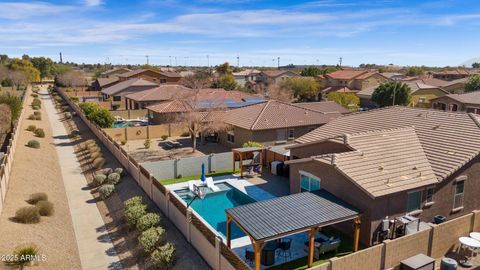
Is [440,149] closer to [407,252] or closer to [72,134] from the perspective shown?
[407,252]

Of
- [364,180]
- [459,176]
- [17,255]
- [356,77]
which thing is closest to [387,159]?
[364,180]

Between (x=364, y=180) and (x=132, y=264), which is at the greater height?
(x=364, y=180)

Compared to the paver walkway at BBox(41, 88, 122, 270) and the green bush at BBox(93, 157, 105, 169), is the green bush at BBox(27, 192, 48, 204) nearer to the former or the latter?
the paver walkway at BBox(41, 88, 122, 270)

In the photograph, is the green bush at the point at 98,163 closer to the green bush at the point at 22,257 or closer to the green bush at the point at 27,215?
the green bush at the point at 27,215

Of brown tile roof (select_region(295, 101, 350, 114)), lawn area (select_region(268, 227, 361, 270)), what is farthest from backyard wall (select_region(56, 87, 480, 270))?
brown tile roof (select_region(295, 101, 350, 114))

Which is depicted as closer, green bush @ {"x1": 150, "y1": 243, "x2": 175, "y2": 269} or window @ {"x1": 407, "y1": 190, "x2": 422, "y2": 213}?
green bush @ {"x1": 150, "y1": 243, "x2": 175, "y2": 269}

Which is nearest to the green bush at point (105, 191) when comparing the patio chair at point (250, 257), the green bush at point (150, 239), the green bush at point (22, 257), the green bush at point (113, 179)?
the green bush at point (113, 179)
